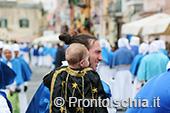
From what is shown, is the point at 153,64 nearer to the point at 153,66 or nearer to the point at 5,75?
the point at 153,66

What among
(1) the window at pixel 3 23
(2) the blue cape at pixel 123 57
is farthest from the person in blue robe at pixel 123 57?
(1) the window at pixel 3 23

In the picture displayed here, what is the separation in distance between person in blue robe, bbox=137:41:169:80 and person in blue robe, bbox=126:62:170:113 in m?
5.45

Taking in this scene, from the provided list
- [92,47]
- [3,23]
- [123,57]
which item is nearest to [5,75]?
[92,47]

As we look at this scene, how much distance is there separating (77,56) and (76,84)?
0.77 ft

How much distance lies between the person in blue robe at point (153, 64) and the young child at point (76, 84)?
4767 mm

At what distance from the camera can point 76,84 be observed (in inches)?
122

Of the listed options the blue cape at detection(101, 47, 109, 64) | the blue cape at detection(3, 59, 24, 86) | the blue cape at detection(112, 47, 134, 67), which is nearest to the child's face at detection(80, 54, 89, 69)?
the blue cape at detection(3, 59, 24, 86)

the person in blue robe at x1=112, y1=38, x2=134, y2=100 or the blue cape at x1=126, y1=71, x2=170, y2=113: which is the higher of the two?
the blue cape at x1=126, y1=71, x2=170, y2=113

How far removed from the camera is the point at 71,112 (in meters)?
3.08

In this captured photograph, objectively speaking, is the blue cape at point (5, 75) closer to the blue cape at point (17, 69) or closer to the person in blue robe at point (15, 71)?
the person in blue robe at point (15, 71)

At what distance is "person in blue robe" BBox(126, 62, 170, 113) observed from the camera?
85.6 inches

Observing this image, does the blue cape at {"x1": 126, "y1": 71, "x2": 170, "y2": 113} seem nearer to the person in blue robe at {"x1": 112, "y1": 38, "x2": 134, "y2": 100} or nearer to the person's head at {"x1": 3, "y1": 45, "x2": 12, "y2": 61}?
the person's head at {"x1": 3, "y1": 45, "x2": 12, "y2": 61}

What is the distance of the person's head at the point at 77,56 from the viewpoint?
10.2ft

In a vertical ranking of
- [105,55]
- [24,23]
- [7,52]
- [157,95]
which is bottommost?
[24,23]
